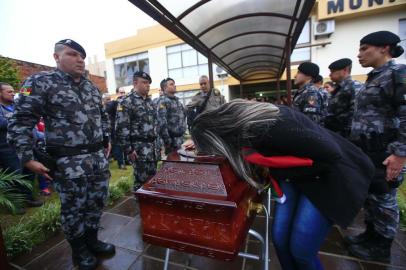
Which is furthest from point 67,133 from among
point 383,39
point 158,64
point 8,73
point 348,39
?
point 158,64

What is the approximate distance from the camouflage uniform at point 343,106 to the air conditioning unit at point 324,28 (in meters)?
11.3

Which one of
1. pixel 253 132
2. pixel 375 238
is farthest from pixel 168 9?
pixel 375 238

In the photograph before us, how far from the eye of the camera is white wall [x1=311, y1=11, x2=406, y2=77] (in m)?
12.0

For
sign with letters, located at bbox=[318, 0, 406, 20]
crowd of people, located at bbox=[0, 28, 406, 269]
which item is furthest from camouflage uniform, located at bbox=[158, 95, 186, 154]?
sign with letters, located at bbox=[318, 0, 406, 20]

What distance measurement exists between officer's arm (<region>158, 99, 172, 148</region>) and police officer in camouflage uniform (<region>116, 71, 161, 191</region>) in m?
0.80

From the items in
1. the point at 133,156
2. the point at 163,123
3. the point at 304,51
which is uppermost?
the point at 304,51

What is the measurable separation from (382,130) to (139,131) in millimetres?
2895

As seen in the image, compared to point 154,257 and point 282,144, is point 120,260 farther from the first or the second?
point 282,144

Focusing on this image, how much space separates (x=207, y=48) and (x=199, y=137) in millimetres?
3569

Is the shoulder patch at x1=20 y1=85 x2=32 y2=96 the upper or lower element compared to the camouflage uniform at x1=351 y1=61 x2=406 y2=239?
upper

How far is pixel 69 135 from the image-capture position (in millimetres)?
1997

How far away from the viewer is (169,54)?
663 inches

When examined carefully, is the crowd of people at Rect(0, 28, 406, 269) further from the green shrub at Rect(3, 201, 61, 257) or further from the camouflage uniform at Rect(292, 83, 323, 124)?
the green shrub at Rect(3, 201, 61, 257)

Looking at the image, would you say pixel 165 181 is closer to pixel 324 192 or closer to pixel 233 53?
pixel 324 192
